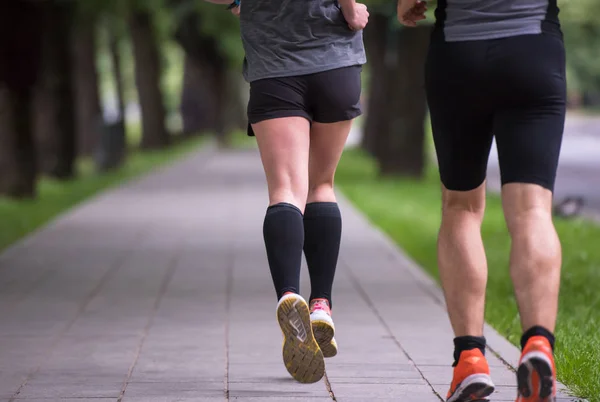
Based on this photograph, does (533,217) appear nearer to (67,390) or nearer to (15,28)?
(67,390)

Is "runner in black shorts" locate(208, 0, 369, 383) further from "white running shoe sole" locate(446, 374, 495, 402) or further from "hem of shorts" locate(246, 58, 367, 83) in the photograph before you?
"white running shoe sole" locate(446, 374, 495, 402)

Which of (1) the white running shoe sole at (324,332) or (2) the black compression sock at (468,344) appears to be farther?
(1) the white running shoe sole at (324,332)

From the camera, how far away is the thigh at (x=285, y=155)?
494 cm

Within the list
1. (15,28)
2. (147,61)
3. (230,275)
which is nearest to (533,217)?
(230,275)

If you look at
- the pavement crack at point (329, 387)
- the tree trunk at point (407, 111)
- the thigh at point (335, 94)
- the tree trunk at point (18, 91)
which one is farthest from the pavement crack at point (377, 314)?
the tree trunk at point (407, 111)

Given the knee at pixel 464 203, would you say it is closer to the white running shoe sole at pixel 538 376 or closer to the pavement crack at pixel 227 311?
the white running shoe sole at pixel 538 376

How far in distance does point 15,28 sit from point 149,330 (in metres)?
11.6

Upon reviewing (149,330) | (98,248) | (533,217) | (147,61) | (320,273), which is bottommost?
(147,61)

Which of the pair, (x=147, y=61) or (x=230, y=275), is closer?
(x=230, y=275)

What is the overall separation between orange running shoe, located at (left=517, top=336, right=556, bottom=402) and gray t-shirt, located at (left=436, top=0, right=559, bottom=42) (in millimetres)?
1008

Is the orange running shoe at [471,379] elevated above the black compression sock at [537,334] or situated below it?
below

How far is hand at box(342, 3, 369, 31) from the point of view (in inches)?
196

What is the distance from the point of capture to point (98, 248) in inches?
428

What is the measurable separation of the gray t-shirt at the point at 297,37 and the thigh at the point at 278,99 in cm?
3
